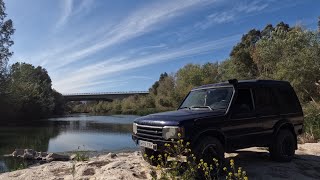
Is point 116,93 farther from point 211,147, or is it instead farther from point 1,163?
point 211,147

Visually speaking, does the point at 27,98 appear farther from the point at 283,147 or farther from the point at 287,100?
the point at 283,147

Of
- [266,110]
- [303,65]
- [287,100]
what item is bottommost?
[266,110]

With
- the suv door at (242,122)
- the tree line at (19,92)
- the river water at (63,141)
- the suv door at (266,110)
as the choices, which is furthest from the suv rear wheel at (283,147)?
the tree line at (19,92)

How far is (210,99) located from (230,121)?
93cm

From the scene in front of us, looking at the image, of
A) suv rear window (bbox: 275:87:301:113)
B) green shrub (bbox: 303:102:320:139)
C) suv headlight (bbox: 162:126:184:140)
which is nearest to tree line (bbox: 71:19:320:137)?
green shrub (bbox: 303:102:320:139)

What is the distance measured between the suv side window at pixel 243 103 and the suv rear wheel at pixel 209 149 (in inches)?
44.0

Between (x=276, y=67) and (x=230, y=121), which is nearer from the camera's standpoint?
(x=230, y=121)

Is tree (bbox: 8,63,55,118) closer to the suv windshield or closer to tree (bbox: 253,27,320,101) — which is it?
tree (bbox: 253,27,320,101)

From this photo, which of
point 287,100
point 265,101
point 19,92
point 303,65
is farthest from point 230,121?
point 19,92

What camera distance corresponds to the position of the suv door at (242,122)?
927cm

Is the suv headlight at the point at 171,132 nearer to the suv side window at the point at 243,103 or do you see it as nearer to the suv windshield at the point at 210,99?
the suv windshield at the point at 210,99

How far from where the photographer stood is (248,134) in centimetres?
977

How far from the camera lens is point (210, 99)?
9.92 metres

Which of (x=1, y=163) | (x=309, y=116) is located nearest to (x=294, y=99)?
(x=309, y=116)
